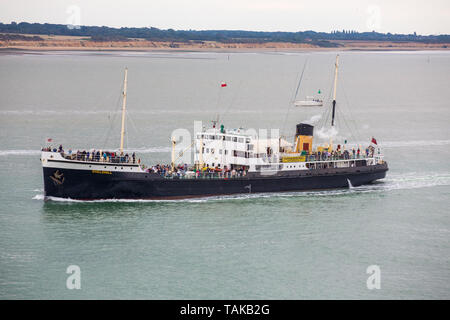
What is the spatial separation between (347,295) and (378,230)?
11104 mm

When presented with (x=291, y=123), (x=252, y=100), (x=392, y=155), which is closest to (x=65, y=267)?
(x=392, y=155)

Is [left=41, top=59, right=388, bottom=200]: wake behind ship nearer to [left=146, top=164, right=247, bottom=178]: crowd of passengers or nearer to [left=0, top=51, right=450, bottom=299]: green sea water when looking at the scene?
[left=146, top=164, right=247, bottom=178]: crowd of passengers

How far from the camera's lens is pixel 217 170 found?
2092 inches

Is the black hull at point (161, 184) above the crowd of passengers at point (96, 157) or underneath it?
underneath

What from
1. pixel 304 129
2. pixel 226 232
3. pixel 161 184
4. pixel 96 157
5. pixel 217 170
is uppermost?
pixel 304 129

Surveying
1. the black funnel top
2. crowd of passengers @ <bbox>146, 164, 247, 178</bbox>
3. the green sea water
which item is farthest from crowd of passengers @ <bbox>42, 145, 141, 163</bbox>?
the black funnel top

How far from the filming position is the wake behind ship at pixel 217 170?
4953 centimetres

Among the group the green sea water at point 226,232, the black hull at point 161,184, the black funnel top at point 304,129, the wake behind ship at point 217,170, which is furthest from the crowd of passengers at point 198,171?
the black funnel top at point 304,129

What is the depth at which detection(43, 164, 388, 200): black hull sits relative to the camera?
49469mm

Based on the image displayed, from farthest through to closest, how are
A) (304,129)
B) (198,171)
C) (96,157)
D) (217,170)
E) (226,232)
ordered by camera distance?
(304,129)
(217,170)
(198,171)
(96,157)
(226,232)

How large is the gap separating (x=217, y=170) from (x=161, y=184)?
4885 millimetres

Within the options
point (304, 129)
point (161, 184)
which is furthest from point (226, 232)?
point (304, 129)

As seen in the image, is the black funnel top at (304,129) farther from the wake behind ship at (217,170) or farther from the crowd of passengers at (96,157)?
the crowd of passengers at (96,157)

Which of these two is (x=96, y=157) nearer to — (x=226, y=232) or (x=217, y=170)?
(x=217, y=170)
